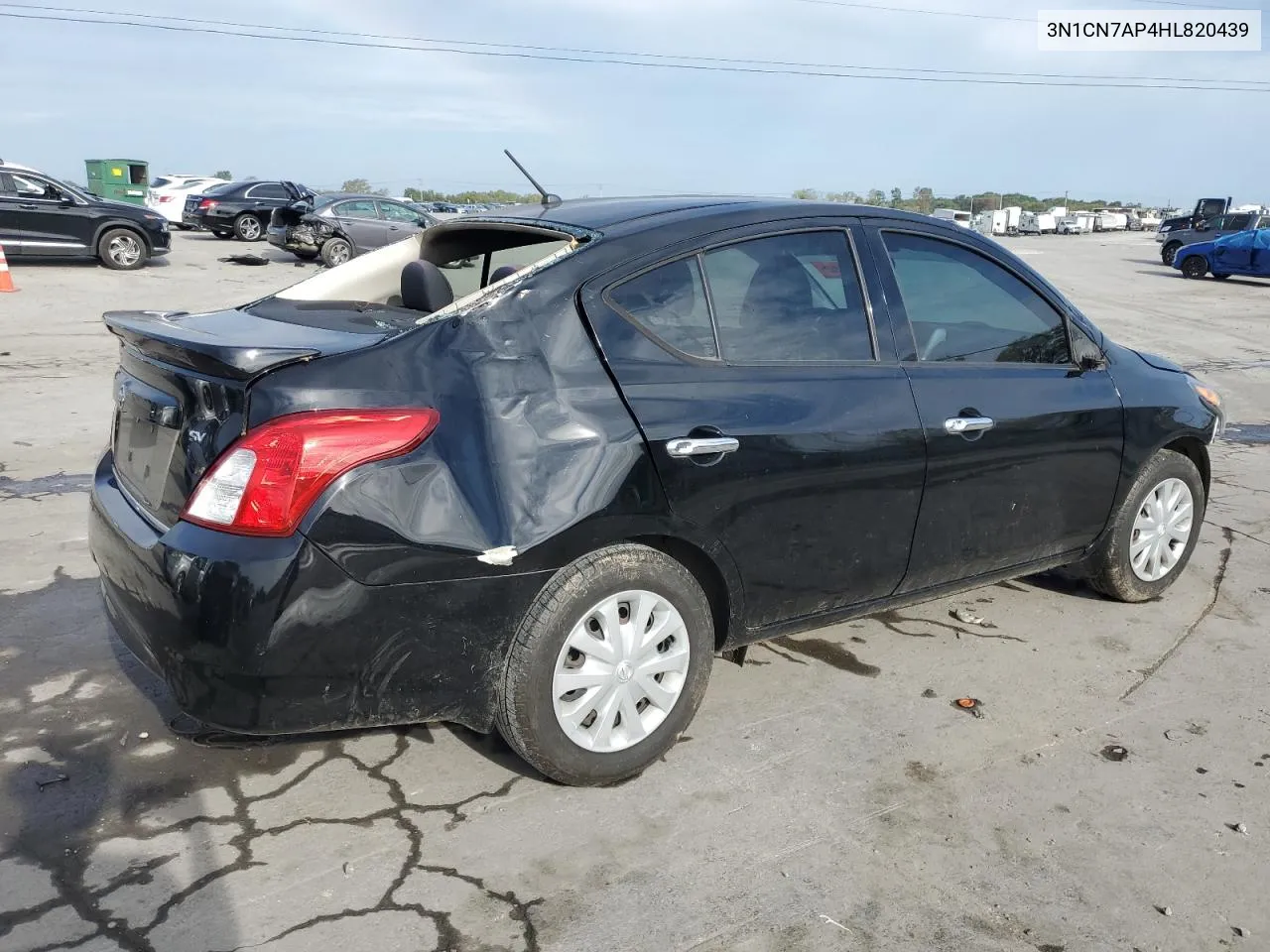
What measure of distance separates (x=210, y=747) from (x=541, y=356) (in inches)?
65.5

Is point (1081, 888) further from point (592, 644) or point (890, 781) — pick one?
point (592, 644)

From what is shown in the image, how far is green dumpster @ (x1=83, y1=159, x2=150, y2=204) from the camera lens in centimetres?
3084

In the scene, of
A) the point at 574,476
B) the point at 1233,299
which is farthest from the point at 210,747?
the point at 1233,299

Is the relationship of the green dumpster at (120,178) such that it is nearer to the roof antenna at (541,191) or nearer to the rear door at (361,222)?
the rear door at (361,222)

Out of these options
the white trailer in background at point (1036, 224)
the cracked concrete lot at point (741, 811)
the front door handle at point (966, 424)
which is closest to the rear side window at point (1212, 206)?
the white trailer in background at point (1036, 224)

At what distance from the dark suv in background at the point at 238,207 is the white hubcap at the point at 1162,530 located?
25.5m

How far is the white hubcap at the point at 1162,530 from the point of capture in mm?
4641

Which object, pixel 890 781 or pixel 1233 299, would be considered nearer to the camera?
pixel 890 781

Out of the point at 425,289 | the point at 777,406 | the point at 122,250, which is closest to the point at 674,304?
the point at 777,406

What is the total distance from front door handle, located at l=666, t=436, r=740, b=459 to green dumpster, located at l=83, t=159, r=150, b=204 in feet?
105

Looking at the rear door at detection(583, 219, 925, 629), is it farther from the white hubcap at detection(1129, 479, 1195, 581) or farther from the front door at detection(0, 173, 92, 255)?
the front door at detection(0, 173, 92, 255)

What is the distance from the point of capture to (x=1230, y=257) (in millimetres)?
26094

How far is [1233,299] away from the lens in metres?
21.8

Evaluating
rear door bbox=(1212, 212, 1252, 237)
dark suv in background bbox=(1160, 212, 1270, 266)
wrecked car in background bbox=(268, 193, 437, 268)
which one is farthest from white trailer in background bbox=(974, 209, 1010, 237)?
wrecked car in background bbox=(268, 193, 437, 268)
